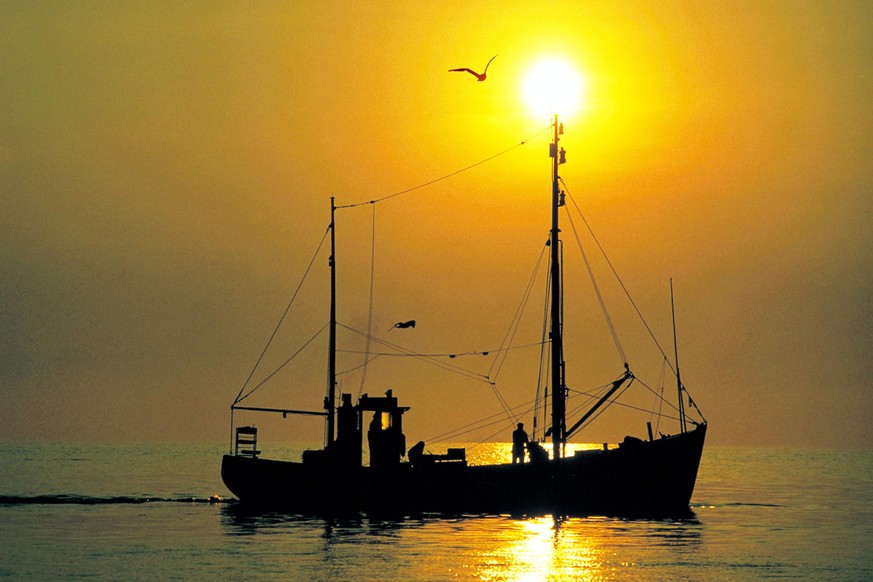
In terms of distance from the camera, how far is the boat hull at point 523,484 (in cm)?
6138

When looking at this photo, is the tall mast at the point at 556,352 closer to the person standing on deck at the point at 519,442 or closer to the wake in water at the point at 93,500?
the person standing on deck at the point at 519,442

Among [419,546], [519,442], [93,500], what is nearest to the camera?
[419,546]

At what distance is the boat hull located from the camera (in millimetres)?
61375

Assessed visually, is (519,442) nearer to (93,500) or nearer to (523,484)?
(523,484)

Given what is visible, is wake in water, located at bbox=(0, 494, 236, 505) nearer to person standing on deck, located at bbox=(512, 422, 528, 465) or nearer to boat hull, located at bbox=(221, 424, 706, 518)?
boat hull, located at bbox=(221, 424, 706, 518)

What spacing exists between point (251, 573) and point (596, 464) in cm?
2107

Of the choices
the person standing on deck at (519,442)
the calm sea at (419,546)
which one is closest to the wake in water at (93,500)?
the calm sea at (419,546)

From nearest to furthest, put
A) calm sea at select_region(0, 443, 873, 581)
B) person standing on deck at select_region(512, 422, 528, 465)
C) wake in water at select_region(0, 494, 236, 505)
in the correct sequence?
calm sea at select_region(0, 443, 873, 581) → person standing on deck at select_region(512, 422, 528, 465) → wake in water at select_region(0, 494, 236, 505)

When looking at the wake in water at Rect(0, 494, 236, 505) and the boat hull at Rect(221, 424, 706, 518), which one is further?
the wake in water at Rect(0, 494, 236, 505)

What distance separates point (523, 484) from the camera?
61562 millimetres

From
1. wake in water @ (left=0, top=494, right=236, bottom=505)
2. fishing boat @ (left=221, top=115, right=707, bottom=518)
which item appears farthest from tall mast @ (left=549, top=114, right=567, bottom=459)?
wake in water @ (left=0, top=494, right=236, bottom=505)

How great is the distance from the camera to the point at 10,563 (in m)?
46.3

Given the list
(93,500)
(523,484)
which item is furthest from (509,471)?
(93,500)

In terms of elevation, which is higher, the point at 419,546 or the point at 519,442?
the point at 519,442
